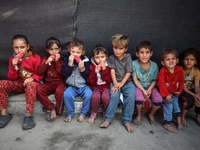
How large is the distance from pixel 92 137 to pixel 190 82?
1.90 metres

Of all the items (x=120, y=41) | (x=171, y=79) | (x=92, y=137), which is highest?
(x=120, y=41)

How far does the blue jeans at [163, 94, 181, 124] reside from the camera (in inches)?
98.7

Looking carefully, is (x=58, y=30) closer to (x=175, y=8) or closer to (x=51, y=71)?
(x=51, y=71)

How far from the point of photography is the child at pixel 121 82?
99.3 inches

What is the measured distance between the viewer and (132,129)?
7.82 ft

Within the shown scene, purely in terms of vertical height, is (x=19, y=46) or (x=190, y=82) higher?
(x=19, y=46)

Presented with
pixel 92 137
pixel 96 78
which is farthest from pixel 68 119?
pixel 96 78

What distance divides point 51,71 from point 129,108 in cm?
148

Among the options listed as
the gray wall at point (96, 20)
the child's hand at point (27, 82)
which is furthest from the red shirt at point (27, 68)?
the gray wall at point (96, 20)

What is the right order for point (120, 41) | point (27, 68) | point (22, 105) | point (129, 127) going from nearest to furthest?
point (129, 127) < point (120, 41) < point (22, 105) < point (27, 68)

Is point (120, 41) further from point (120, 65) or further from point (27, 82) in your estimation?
point (27, 82)

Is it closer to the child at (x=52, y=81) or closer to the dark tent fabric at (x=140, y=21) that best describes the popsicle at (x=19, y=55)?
the child at (x=52, y=81)

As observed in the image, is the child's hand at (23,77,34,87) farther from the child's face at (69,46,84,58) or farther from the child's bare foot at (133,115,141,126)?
the child's bare foot at (133,115,141,126)

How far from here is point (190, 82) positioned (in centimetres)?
278
